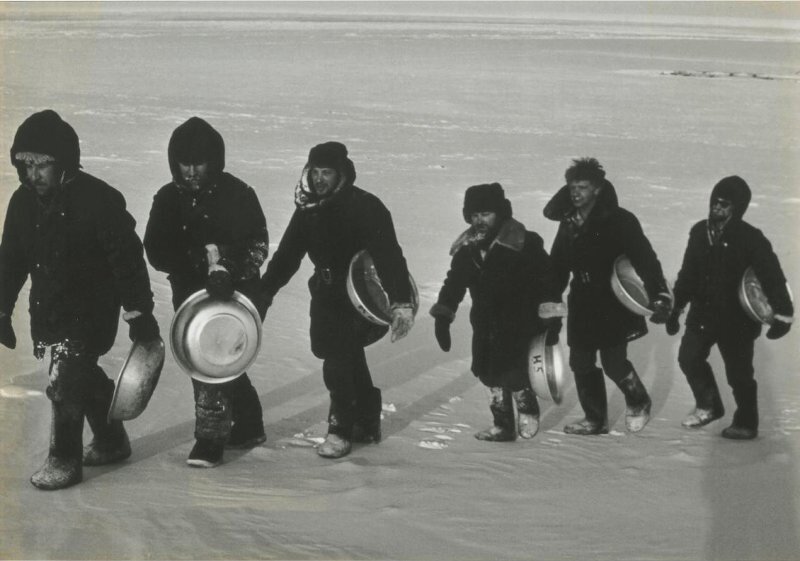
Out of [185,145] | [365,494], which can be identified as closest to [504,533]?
[365,494]

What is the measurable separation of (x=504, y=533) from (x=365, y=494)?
0.65 m

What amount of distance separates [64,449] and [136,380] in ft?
1.28

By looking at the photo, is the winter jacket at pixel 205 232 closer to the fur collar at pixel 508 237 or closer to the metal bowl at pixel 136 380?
the metal bowl at pixel 136 380

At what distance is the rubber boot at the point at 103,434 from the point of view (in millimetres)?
5098

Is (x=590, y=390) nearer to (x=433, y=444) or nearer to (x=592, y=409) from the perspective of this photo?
(x=592, y=409)

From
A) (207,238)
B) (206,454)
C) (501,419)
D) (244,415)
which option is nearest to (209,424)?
(206,454)

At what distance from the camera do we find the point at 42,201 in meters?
4.78

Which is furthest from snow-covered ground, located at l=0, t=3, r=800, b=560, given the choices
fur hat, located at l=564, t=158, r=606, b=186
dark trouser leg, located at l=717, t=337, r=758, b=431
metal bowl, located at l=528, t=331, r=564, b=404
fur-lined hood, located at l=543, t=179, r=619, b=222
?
fur hat, located at l=564, t=158, r=606, b=186

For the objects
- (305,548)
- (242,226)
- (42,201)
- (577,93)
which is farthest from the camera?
(577,93)

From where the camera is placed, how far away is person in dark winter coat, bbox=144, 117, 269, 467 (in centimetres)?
507

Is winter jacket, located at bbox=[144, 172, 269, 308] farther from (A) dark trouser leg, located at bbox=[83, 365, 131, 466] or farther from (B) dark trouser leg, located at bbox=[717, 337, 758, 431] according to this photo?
(B) dark trouser leg, located at bbox=[717, 337, 758, 431]

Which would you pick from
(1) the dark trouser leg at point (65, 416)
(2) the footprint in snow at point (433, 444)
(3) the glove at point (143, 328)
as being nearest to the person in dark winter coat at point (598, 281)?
(2) the footprint in snow at point (433, 444)

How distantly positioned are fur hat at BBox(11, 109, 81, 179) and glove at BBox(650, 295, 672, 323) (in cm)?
259

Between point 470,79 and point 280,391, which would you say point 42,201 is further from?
point 470,79
